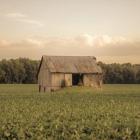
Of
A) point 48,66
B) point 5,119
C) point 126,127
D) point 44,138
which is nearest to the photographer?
point 44,138

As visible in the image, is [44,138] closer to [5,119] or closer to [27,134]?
[27,134]

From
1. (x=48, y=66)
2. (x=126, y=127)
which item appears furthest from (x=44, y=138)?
(x=48, y=66)

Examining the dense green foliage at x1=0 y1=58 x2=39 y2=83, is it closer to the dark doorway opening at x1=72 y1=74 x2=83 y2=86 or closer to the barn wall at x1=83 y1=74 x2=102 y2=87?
the dark doorway opening at x1=72 y1=74 x2=83 y2=86

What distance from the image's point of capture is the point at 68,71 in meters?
62.8

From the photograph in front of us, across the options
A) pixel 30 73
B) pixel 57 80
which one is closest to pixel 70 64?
pixel 57 80

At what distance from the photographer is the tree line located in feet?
393

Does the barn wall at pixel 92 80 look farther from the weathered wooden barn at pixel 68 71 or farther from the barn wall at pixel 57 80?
the barn wall at pixel 57 80

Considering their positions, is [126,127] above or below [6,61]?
below

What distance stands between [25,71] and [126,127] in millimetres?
104723

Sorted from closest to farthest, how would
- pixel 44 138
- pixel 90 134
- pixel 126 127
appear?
pixel 44 138
pixel 90 134
pixel 126 127

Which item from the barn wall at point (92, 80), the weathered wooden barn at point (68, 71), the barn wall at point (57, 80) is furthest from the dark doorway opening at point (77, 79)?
the barn wall at point (57, 80)

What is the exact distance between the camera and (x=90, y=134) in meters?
17.2

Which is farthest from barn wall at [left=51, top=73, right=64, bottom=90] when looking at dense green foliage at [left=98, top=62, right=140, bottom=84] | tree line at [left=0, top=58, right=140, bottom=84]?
dense green foliage at [left=98, top=62, right=140, bottom=84]

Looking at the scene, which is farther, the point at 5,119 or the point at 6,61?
the point at 6,61
